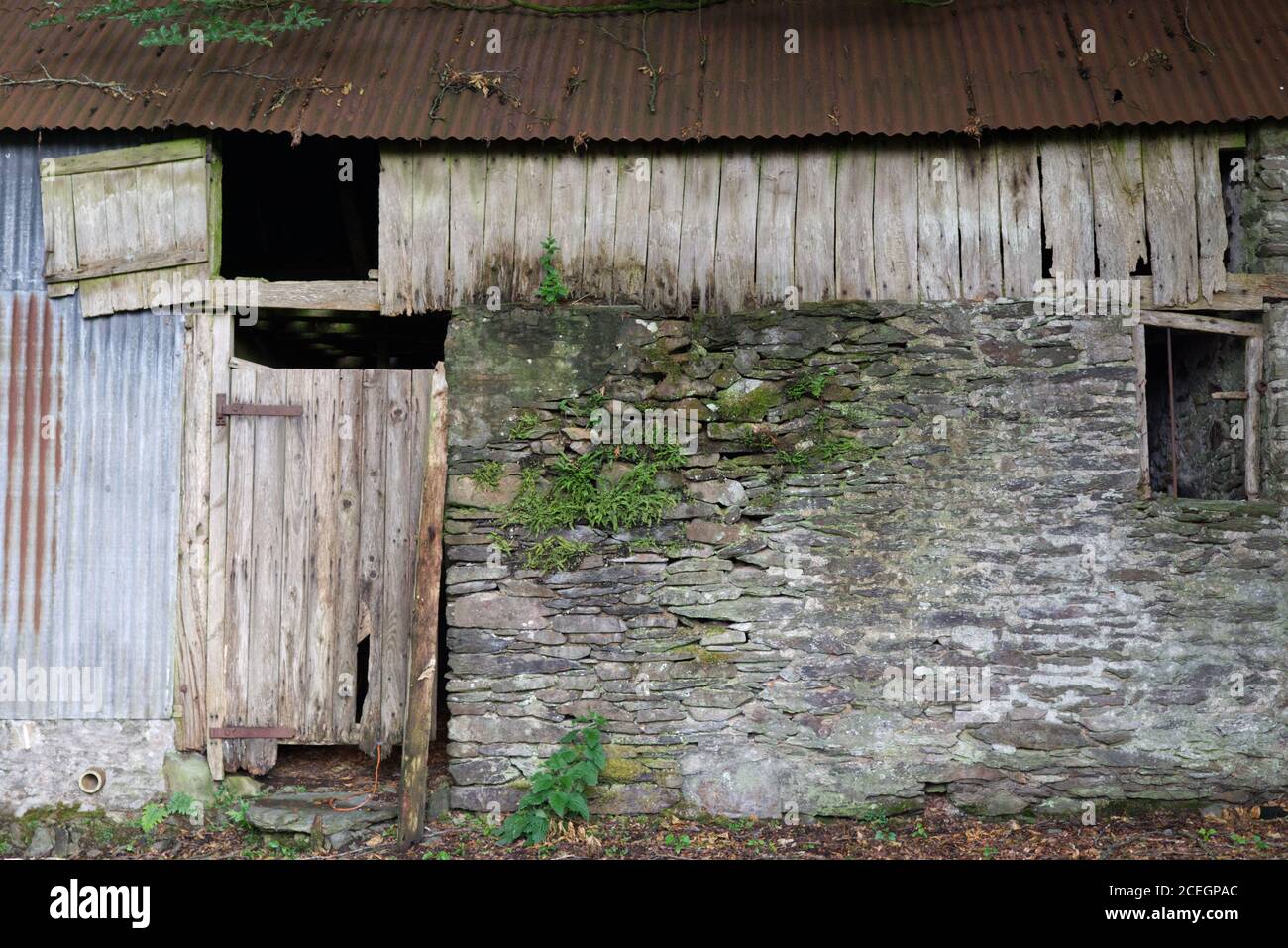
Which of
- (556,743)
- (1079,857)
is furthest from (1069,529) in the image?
(556,743)

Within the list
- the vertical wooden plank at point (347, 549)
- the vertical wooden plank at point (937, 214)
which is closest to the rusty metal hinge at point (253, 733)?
the vertical wooden plank at point (347, 549)

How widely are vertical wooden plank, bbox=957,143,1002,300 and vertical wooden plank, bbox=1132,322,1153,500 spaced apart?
0.87 metres

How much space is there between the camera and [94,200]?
591 cm

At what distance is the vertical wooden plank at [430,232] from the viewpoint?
5.90 m

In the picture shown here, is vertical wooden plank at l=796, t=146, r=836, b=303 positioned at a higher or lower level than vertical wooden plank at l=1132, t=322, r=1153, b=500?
higher

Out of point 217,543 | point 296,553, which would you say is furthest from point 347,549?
point 217,543

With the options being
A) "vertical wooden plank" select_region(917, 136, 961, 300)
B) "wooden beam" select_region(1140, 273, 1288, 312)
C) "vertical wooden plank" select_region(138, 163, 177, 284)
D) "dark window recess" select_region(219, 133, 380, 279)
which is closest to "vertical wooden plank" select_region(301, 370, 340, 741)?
"vertical wooden plank" select_region(138, 163, 177, 284)

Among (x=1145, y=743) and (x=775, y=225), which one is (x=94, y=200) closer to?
(x=775, y=225)

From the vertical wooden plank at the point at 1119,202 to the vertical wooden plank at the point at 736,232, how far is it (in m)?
2.09

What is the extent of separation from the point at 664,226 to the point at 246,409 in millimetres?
2882

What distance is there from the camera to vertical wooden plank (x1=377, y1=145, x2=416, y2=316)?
19.3 ft

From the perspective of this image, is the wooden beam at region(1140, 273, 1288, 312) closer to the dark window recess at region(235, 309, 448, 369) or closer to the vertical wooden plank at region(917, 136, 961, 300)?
the vertical wooden plank at region(917, 136, 961, 300)

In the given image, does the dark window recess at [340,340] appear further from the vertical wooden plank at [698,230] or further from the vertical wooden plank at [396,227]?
the vertical wooden plank at [698,230]

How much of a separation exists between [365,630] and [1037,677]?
4.15 m
